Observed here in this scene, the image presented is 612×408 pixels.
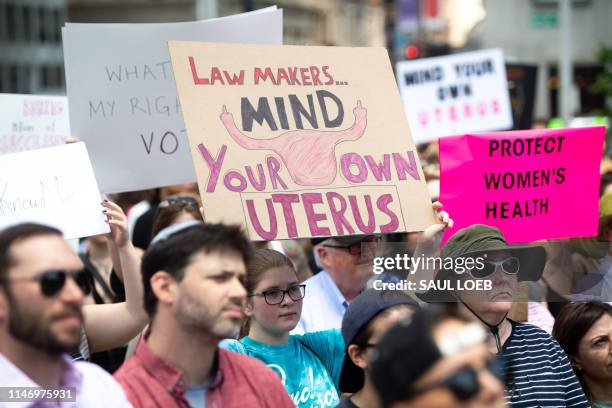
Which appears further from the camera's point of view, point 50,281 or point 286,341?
point 286,341

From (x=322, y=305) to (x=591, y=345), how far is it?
1.23 m

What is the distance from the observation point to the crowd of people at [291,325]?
2666mm

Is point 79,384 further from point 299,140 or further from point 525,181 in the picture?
point 525,181

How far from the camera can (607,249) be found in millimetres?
4840

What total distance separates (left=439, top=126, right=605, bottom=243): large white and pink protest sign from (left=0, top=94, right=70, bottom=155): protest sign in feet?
7.98

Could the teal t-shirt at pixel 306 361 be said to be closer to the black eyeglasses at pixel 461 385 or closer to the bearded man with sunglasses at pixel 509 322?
the bearded man with sunglasses at pixel 509 322

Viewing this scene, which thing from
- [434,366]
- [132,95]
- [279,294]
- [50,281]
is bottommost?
[279,294]

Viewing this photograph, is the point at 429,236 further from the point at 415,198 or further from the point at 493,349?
the point at 493,349

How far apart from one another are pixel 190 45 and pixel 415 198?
1.08 m

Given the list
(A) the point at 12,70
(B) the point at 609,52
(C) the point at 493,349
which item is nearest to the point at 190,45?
(C) the point at 493,349

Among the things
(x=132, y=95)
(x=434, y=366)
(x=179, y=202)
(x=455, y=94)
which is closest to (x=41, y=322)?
(x=434, y=366)

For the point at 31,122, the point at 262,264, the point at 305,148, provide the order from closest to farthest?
the point at 262,264
the point at 305,148
the point at 31,122
